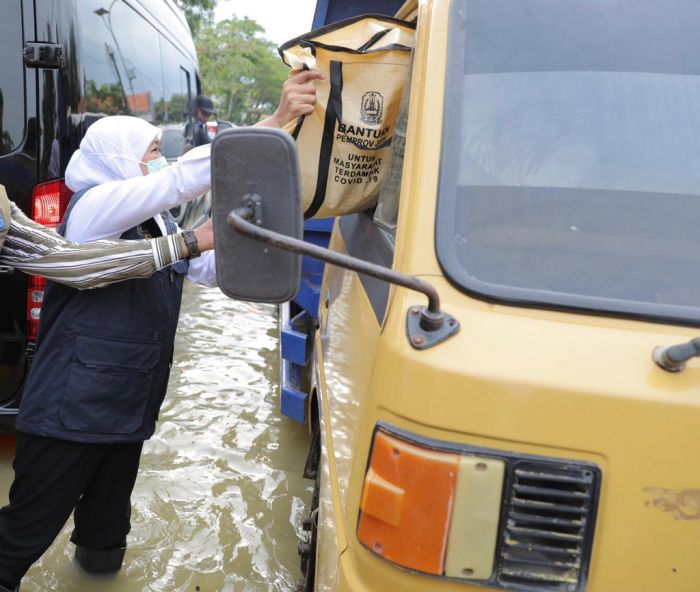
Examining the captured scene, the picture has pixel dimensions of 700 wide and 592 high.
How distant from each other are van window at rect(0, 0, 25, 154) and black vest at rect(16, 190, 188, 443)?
119cm

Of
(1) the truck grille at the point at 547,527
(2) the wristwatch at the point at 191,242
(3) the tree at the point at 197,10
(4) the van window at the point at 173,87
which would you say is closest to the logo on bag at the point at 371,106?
(2) the wristwatch at the point at 191,242

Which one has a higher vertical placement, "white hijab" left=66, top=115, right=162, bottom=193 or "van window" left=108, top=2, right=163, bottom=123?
"van window" left=108, top=2, right=163, bottom=123

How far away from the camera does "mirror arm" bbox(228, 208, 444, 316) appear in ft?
4.54

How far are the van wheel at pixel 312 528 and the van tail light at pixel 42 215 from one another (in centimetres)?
142

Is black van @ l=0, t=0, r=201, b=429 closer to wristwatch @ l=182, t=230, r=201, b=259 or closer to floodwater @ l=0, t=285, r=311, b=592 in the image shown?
floodwater @ l=0, t=285, r=311, b=592

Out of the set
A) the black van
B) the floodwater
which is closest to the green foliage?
the floodwater

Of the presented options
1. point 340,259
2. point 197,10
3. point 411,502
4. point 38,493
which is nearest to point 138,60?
point 38,493

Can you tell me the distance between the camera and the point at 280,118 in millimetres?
2273

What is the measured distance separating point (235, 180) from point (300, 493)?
2.75 metres

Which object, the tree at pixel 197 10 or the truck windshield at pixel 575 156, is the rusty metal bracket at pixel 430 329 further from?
the tree at pixel 197 10

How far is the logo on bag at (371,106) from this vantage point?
7.55ft

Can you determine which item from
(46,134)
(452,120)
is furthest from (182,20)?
(452,120)

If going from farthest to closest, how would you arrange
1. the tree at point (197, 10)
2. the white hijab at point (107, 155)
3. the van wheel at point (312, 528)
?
1. the tree at point (197, 10)
2. the van wheel at point (312, 528)
3. the white hijab at point (107, 155)

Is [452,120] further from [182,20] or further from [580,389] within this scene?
[182,20]
